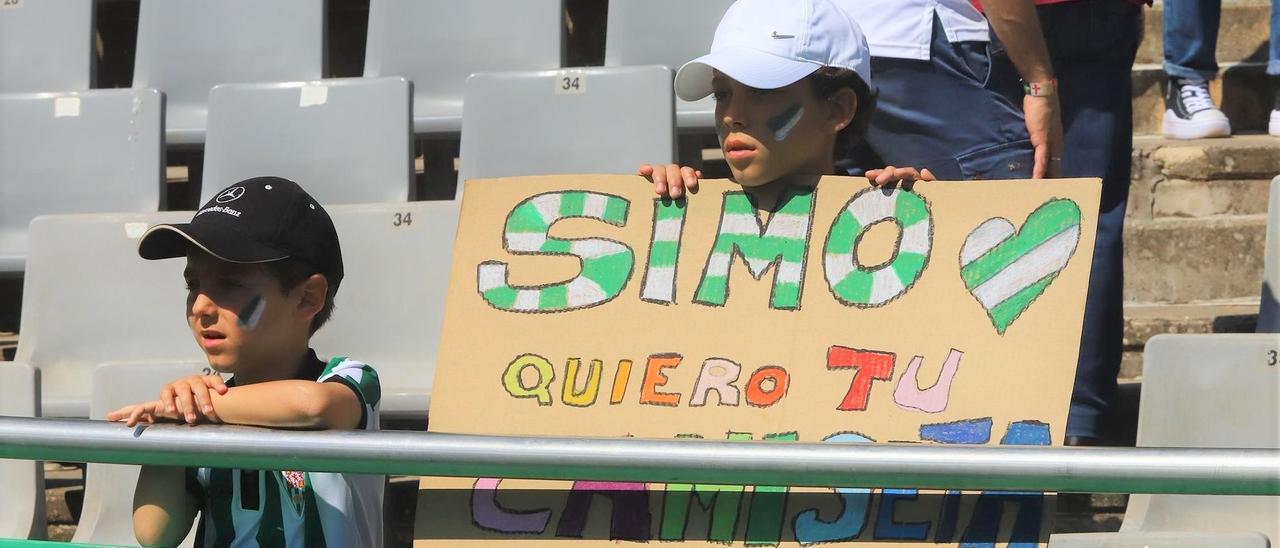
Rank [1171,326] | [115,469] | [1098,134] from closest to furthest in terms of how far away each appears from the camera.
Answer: [1098,134]
[115,469]
[1171,326]

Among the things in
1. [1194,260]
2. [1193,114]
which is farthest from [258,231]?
[1193,114]

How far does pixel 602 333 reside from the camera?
186 centimetres

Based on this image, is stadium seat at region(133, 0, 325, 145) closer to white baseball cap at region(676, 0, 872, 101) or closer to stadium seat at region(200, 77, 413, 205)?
stadium seat at region(200, 77, 413, 205)

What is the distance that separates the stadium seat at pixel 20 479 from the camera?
271 centimetres

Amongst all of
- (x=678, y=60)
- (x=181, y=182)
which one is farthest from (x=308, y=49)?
(x=678, y=60)

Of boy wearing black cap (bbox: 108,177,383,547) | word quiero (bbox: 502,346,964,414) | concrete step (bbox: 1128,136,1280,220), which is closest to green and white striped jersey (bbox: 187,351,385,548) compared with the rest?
boy wearing black cap (bbox: 108,177,383,547)

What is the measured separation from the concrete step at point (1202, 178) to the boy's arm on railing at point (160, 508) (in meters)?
2.95

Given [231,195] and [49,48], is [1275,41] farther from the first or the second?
[49,48]

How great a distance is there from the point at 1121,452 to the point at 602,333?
0.71 metres

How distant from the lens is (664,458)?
144 centimetres

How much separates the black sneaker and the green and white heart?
98.4 inches

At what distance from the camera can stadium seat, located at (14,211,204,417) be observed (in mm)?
3523

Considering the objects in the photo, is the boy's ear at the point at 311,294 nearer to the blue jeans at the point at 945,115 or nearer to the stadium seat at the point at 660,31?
the blue jeans at the point at 945,115

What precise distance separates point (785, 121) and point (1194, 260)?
2058mm
